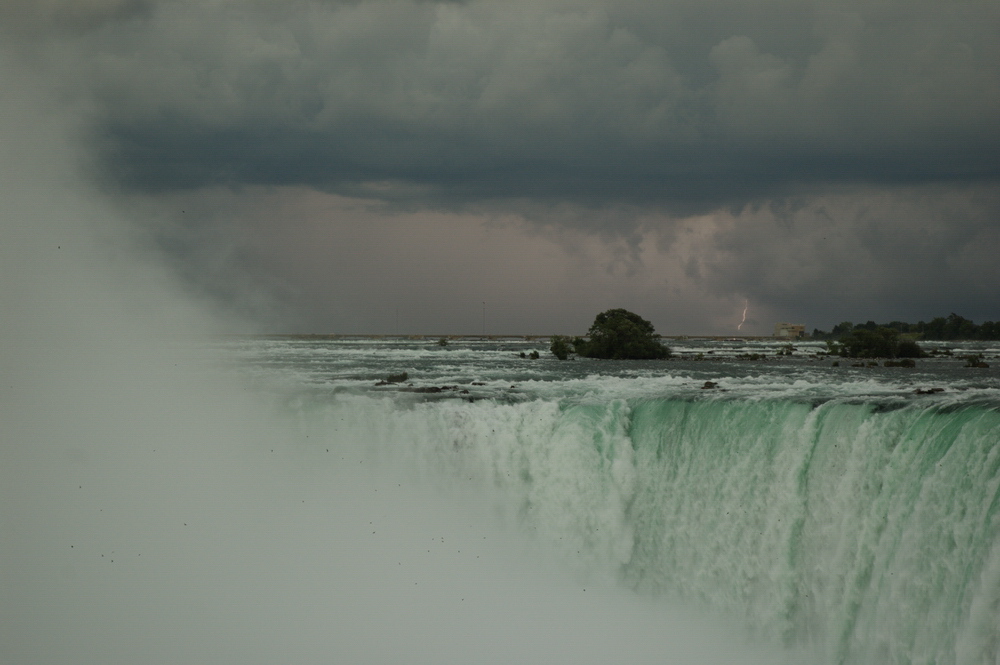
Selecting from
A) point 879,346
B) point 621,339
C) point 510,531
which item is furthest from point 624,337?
point 510,531

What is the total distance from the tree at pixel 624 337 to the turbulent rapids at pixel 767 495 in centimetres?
2483

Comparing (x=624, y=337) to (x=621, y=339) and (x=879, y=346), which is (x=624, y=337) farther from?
(x=879, y=346)

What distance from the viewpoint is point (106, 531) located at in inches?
746

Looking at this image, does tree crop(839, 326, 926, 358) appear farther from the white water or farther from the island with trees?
the white water

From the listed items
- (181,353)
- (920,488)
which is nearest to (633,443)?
(920,488)

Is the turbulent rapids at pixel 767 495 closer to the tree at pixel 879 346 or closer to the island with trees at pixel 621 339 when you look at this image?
the island with trees at pixel 621 339

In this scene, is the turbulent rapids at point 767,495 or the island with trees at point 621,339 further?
the island with trees at point 621,339

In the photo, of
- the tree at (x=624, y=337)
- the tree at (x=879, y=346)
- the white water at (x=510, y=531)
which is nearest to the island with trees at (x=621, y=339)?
the tree at (x=624, y=337)

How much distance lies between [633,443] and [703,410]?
1.63m

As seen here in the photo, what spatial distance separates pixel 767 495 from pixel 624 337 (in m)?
32.5

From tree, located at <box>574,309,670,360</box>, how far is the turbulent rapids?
2483cm

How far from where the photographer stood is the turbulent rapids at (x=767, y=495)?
11.5 m

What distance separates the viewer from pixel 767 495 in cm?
1478

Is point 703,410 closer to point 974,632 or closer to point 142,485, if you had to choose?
point 974,632
